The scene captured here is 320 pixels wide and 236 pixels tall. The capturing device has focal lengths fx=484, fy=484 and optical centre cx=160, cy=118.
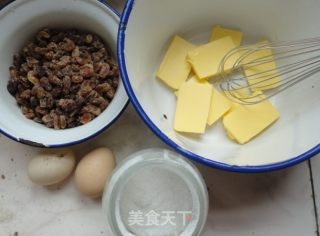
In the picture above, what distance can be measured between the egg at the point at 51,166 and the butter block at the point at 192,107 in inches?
6.5

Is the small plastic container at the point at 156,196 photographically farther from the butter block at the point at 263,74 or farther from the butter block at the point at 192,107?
the butter block at the point at 263,74

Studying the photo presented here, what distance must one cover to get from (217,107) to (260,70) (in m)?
0.09

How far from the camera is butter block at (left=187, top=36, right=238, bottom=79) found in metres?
0.72

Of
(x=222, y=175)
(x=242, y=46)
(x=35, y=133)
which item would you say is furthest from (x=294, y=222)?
(x=35, y=133)

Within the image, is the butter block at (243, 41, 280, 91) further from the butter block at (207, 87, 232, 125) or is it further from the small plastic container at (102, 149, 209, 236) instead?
the small plastic container at (102, 149, 209, 236)

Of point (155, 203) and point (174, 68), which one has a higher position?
point (174, 68)

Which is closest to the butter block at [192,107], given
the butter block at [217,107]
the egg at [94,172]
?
the butter block at [217,107]

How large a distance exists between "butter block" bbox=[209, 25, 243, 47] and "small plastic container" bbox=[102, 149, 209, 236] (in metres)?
0.21

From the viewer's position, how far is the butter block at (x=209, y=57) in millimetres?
716

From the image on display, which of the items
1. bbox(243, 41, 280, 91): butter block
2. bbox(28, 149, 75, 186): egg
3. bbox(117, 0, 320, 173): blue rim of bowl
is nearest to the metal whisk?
bbox(243, 41, 280, 91): butter block

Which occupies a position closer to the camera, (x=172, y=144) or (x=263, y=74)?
(x=172, y=144)

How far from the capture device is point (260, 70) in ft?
2.41

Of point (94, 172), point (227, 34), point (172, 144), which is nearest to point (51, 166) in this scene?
point (94, 172)

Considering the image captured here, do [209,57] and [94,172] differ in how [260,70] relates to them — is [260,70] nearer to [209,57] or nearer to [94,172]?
[209,57]
